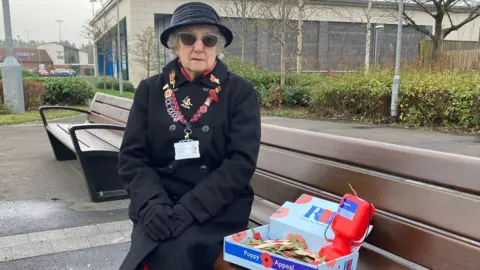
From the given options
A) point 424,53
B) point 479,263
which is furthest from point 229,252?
point 424,53

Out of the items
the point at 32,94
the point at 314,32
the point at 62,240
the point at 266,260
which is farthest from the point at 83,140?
the point at 314,32

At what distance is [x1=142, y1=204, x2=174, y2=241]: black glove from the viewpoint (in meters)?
2.03

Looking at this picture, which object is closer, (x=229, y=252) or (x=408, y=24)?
(x=229, y=252)

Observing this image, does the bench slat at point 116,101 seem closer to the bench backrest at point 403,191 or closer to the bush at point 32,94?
the bench backrest at point 403,191

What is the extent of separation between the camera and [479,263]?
156cm

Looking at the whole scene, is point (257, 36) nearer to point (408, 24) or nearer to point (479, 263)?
point (408, 24)

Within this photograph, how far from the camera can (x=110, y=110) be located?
6.29m

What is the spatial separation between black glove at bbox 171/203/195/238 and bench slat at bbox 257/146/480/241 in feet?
2.44

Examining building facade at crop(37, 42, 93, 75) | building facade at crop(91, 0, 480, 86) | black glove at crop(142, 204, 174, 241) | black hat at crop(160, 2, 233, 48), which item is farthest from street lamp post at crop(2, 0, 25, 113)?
building facade at crop(37, 42, 93, 75)

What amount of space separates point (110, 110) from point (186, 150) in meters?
4.38

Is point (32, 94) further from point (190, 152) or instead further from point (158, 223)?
point (158, 223)

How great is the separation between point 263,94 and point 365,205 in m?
15.9

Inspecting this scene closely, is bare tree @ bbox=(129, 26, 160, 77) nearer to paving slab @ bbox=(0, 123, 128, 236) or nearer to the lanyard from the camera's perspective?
paving slab @ bbox=(0, 123, 128, 236)

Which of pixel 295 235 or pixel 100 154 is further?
pixel 100 154
